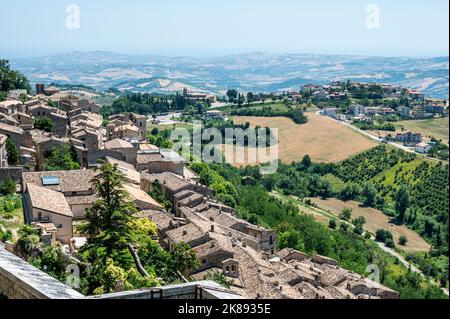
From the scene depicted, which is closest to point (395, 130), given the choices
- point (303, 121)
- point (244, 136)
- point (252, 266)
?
point (303, 121)

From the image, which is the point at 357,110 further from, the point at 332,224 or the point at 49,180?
the point at 49,180

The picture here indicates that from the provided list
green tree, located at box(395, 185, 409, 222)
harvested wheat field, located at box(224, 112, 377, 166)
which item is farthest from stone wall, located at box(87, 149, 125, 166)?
harvested wheat field, located at box(224, 112, 377, 166)

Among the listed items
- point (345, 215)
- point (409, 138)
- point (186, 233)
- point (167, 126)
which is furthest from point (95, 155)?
point (409, 138)

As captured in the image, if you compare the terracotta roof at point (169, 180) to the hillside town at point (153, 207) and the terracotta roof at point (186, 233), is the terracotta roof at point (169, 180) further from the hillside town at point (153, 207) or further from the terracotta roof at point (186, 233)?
the terracotta roof at point (186, 233)

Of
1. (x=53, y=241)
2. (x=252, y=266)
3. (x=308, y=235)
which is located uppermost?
(x=53, y=241)

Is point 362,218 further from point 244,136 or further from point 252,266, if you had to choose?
point 252,266

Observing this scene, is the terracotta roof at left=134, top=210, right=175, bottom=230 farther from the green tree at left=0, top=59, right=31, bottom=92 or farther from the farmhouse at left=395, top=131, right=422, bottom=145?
the farmhouse at left=395, top=131, right=422, bottom=145

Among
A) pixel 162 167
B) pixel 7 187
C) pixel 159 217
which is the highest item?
pixel 7 187
